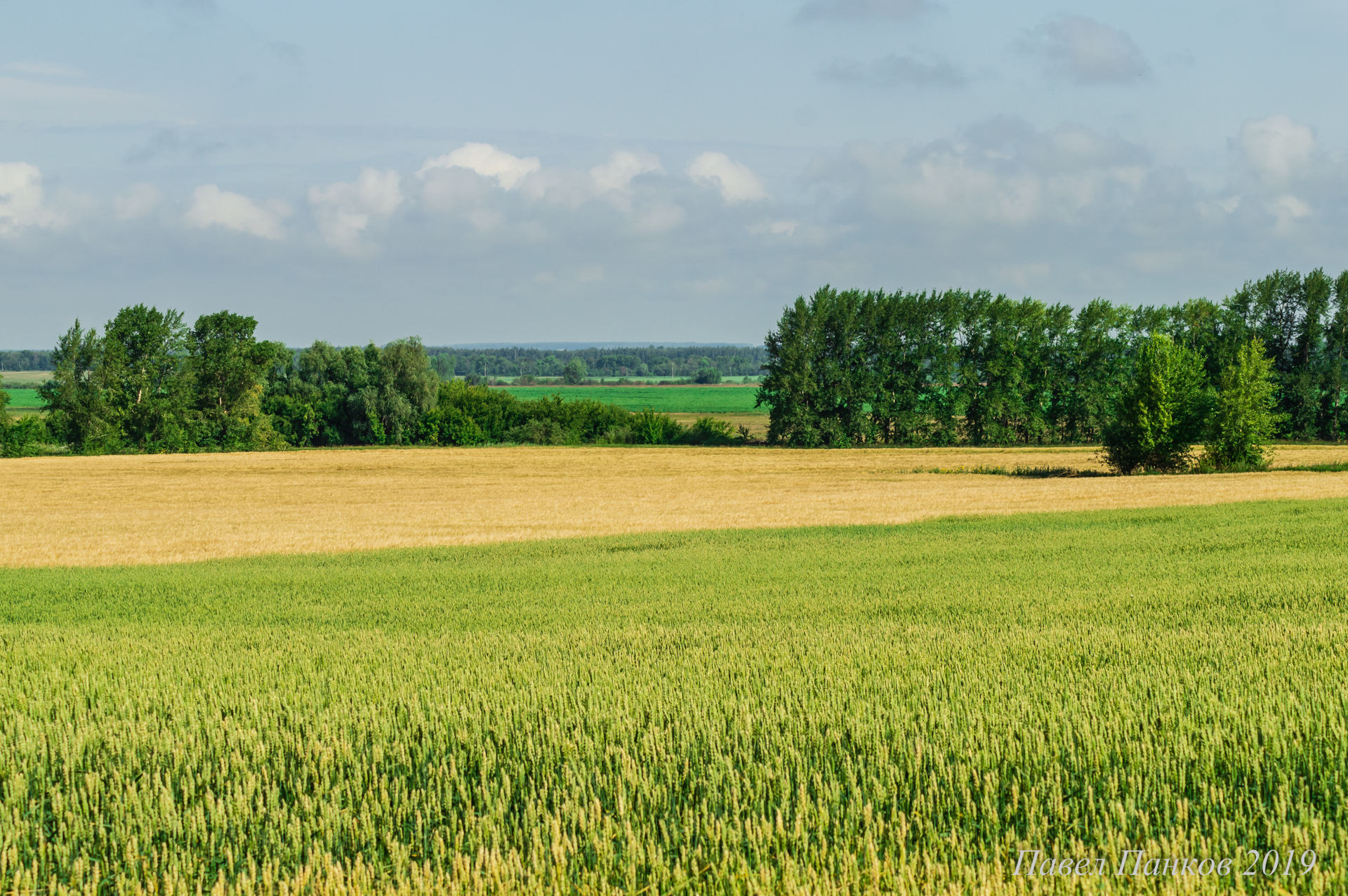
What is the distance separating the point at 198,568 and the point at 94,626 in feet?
29.8

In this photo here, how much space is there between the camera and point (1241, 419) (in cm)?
4688

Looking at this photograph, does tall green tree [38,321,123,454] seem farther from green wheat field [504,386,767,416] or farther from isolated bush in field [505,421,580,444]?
green wheat field [504,386,767,416]

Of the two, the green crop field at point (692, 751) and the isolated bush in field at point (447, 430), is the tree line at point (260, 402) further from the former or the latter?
the green crop field at point (692, 751)

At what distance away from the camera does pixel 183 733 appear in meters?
5.86

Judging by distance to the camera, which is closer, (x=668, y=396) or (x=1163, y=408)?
(x=1163, y=408)

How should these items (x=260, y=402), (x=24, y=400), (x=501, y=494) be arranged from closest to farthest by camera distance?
(x=501, y=494)
(x=260, y=402)
(x=24, y=400)

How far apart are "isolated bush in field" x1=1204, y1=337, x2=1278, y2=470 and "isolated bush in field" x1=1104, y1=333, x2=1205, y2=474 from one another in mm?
915

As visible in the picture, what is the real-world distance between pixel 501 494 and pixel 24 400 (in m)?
138

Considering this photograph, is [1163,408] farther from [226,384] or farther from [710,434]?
[226,384]

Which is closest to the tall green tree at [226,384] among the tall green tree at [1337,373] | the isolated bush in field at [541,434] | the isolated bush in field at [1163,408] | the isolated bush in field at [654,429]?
the isolated bush in field at [541,434]

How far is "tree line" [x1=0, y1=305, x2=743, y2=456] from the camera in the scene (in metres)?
67.8

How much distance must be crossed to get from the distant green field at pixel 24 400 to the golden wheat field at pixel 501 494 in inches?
3131

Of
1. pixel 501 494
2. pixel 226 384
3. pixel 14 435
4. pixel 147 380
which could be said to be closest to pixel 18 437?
pixel 14 435

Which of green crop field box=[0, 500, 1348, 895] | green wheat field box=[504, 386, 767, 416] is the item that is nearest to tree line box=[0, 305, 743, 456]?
green wheat field box=[504, 386, 767, 416]
